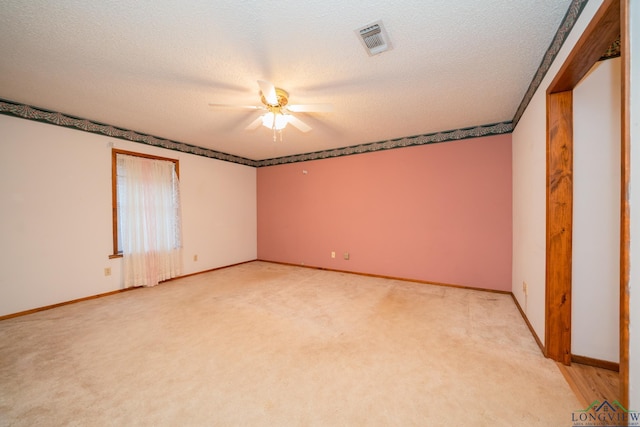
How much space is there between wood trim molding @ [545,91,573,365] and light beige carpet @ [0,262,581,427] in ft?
0.87

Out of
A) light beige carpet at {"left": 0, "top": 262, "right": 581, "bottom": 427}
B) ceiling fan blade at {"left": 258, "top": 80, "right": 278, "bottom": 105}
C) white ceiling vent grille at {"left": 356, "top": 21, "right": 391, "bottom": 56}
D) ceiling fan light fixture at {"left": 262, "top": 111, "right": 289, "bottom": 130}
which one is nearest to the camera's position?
light beige carpet at {"left": 0, "top": 262, "right": 581, "bottom": 427}

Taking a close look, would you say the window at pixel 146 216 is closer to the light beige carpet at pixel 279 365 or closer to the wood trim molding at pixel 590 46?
the light beige carpet at pixel 279 365

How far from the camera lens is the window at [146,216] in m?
3.72

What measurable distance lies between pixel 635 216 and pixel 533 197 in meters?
1.61

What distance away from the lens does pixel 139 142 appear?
3.92m

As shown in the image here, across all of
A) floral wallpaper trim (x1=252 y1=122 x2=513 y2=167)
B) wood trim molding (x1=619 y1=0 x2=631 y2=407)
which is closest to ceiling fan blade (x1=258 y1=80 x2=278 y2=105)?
wood trim molding (x1=619 y1=0 x2=631 y2=407)

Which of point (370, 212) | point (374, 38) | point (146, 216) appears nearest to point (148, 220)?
point (146, 216)

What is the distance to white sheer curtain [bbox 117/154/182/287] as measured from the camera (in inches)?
147

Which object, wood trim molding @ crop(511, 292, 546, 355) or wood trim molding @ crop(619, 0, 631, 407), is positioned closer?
wood trim molding @ crop(619, 0, 631, 407)

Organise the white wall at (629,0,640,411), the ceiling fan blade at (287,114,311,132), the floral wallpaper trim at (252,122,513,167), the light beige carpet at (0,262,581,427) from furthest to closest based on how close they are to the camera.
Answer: the floral wallpaper trim at (252,122,513,167) < the ceiling fan blade at (287,114,311,132) < the light beige carpet at (0,262,581,427) < the white wall at (629,0,640,411)

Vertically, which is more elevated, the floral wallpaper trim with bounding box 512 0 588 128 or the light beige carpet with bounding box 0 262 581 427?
the floral wallpaper trim with bounding box 512 0 588 128

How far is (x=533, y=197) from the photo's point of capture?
235 centimetres

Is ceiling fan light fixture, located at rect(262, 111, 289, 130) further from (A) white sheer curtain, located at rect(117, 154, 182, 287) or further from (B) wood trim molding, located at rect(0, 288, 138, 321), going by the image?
(B) wood trim molding, located at rect(0, 288, 138, 321)

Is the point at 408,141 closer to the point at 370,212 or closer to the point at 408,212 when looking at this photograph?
the point at 408,212
